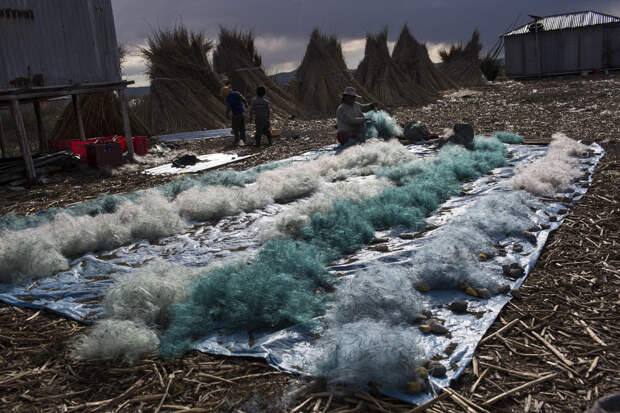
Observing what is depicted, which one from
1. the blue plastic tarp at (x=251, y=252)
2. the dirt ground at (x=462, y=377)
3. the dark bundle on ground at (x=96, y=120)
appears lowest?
the dirt ground at (x=462, y=377)

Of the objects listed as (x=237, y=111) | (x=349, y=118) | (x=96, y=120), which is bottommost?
(x=349, y=118)

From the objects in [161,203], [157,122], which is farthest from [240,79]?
[161,203]

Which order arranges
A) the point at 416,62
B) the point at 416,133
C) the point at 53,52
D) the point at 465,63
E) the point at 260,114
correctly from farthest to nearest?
the point at 465,63 < the point at 416,62 < the point at 260,114 < the point at 416,133 < the point at 53,52

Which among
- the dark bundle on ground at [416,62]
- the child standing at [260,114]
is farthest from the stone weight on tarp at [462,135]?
the dark bundle on ground at [416,62]

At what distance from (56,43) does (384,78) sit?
13.6 metres

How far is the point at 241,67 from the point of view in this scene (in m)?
16.7

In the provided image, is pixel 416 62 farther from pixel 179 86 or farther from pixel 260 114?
pixel 260 114

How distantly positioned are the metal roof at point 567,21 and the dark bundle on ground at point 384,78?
8684 millimetres

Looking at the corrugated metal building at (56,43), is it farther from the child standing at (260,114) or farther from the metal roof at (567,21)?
the metal roof at (567,21)

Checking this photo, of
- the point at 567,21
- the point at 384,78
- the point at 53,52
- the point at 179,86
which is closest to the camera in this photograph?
the point at 53,52

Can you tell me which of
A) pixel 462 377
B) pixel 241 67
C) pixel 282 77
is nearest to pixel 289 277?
pixel 462 377

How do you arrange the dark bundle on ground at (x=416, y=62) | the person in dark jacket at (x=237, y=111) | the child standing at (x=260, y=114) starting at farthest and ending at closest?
the dark bundle on ground at (x=416, y=62), the person in dark jacket at (x=237, y=111), the child standing at (x=260, y=114)

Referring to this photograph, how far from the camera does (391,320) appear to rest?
2.55 metres

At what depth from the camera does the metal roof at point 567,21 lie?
78.2 feet
